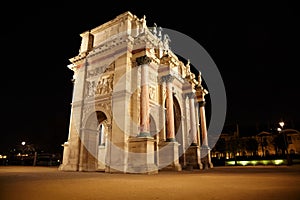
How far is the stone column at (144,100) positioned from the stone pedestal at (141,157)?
609mm

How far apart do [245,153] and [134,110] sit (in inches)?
2268

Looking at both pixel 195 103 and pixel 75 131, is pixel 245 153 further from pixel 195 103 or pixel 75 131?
pixel 75 131

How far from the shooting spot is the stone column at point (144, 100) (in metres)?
15.0

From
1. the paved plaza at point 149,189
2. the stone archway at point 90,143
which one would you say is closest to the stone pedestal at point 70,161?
the stone archway at point 90,143

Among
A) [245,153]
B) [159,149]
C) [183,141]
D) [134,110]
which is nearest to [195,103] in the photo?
[183,141]

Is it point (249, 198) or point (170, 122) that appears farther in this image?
point (170, 122)

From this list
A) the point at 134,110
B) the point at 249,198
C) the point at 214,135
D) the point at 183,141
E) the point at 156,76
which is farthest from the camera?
the point at 214,135

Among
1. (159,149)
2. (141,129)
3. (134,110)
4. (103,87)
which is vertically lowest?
(159,149)

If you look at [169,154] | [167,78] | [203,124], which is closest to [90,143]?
[169,154]

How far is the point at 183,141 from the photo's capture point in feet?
74.6

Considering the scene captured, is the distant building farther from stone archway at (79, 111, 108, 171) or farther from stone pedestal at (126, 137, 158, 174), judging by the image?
stone pedestal at (126, 137, 158, 174)

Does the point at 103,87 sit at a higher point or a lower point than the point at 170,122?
higher

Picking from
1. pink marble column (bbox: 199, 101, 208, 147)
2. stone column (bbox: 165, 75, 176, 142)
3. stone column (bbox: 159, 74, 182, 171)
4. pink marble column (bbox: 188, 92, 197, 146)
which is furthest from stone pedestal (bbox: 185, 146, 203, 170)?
stone column (bbox: 165, 75, 176, 142)

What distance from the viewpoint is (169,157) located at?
56.6ft
